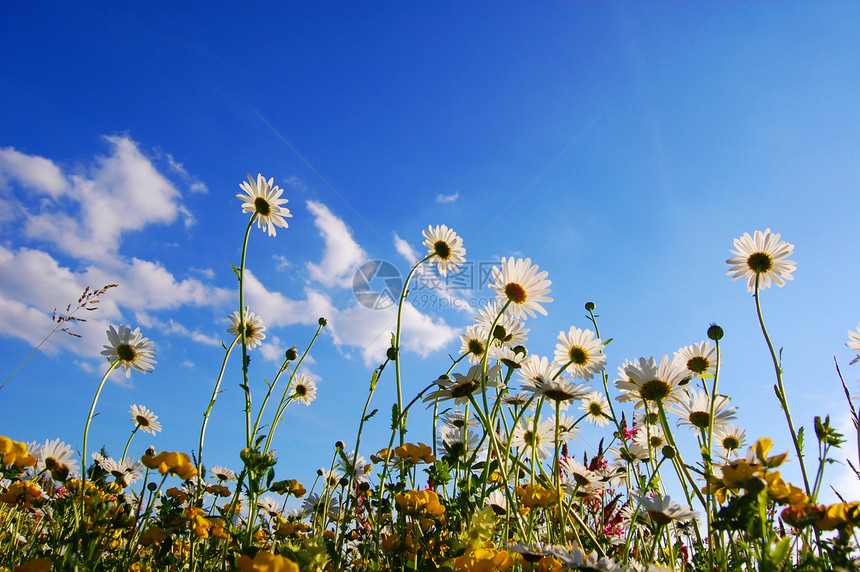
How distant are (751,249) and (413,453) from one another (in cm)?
270

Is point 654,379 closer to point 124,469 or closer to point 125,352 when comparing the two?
point 125,352

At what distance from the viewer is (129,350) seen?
310 cm

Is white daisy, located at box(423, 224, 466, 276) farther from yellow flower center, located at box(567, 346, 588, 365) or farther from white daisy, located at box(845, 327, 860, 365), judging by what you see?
white daisy, located at box(845, 327, 860, 365)

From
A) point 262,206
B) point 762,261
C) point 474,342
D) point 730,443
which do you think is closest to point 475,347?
point 474,342

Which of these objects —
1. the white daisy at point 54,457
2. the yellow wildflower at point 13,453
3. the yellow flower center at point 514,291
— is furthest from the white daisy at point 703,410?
the white daisy at point 54,457

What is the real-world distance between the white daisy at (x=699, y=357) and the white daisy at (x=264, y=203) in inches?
114

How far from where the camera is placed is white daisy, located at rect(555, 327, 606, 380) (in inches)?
110

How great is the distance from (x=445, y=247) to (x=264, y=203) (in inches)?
56.8

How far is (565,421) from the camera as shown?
10.3ft

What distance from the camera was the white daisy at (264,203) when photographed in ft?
11.2

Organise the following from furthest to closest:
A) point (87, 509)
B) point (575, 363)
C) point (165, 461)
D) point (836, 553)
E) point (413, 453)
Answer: point (575, 363) → point (87, 509) → point (413, 453) → point (165, 461) → point (836, 553)

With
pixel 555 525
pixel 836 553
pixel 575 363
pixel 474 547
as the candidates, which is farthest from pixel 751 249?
pixel 474 547

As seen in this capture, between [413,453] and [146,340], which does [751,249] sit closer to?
[413,453]

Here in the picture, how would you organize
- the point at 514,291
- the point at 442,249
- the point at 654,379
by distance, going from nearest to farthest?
the point at 654,379, the point at 514,291, the point at 442,249
